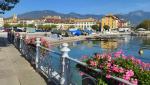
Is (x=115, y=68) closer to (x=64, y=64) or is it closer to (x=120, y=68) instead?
(x=120, y=68)

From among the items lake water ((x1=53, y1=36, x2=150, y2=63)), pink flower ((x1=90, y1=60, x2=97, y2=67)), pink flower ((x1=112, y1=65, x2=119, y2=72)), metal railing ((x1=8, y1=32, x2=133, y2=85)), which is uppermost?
pink flower ((x1=112, y1=65, x2=119, y2=72))

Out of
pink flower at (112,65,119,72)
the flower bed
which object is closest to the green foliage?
the flower bed

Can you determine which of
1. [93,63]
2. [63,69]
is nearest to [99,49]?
[63,69]

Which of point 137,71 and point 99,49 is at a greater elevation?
point 137,71

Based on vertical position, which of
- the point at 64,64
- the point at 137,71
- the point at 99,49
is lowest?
the point at 99,49

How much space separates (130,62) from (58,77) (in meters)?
5.15

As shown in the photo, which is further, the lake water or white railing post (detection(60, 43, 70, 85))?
the lake water

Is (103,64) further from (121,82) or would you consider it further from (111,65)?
(121,82)

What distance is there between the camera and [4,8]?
30.5 metres

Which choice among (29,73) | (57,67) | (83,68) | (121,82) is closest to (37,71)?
(29,73)

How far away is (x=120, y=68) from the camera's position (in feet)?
19.3

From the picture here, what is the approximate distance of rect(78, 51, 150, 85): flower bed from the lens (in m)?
5.65

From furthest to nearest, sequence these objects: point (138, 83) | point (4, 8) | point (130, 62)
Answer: point (4, 8) → point (130, 62) → point (138, 83)

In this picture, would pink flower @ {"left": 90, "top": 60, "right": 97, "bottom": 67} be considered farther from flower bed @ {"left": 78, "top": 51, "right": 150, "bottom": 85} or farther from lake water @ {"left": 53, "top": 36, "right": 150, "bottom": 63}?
lake water @ {"left": 53, "top": 36, "right": 150, "bottom": 63}
